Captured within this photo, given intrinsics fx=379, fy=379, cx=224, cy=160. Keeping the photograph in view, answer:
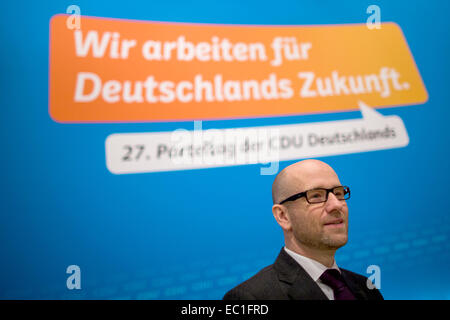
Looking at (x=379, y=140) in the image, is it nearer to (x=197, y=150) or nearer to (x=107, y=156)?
(x=197, y=150)

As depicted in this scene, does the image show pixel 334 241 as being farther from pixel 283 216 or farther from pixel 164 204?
pixel 164 204

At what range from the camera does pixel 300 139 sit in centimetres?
206

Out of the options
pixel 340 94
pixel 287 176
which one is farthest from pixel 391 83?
pixel 287 176

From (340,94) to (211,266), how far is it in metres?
1.20

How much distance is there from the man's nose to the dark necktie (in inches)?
7.6

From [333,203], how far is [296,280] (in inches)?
10.0

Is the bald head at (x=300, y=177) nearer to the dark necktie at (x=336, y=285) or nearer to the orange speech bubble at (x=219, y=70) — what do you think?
the dark necktie at (x=336, y=285)

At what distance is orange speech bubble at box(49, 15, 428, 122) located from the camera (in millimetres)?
1900

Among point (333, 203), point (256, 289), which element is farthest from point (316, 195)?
point (256, 289)

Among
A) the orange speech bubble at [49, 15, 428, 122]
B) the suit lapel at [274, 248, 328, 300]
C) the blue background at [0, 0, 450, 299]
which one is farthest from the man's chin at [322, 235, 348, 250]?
the orange speech bubble at [49, 15, 428, 122]

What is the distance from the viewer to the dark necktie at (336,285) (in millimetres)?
1121

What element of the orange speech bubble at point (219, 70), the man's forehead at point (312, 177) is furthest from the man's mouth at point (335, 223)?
the orange speech bubble at point (219, 70)

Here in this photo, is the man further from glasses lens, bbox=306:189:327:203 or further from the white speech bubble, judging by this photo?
the white speech bubble

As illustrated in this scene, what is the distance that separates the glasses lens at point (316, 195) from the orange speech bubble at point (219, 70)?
0.95m
